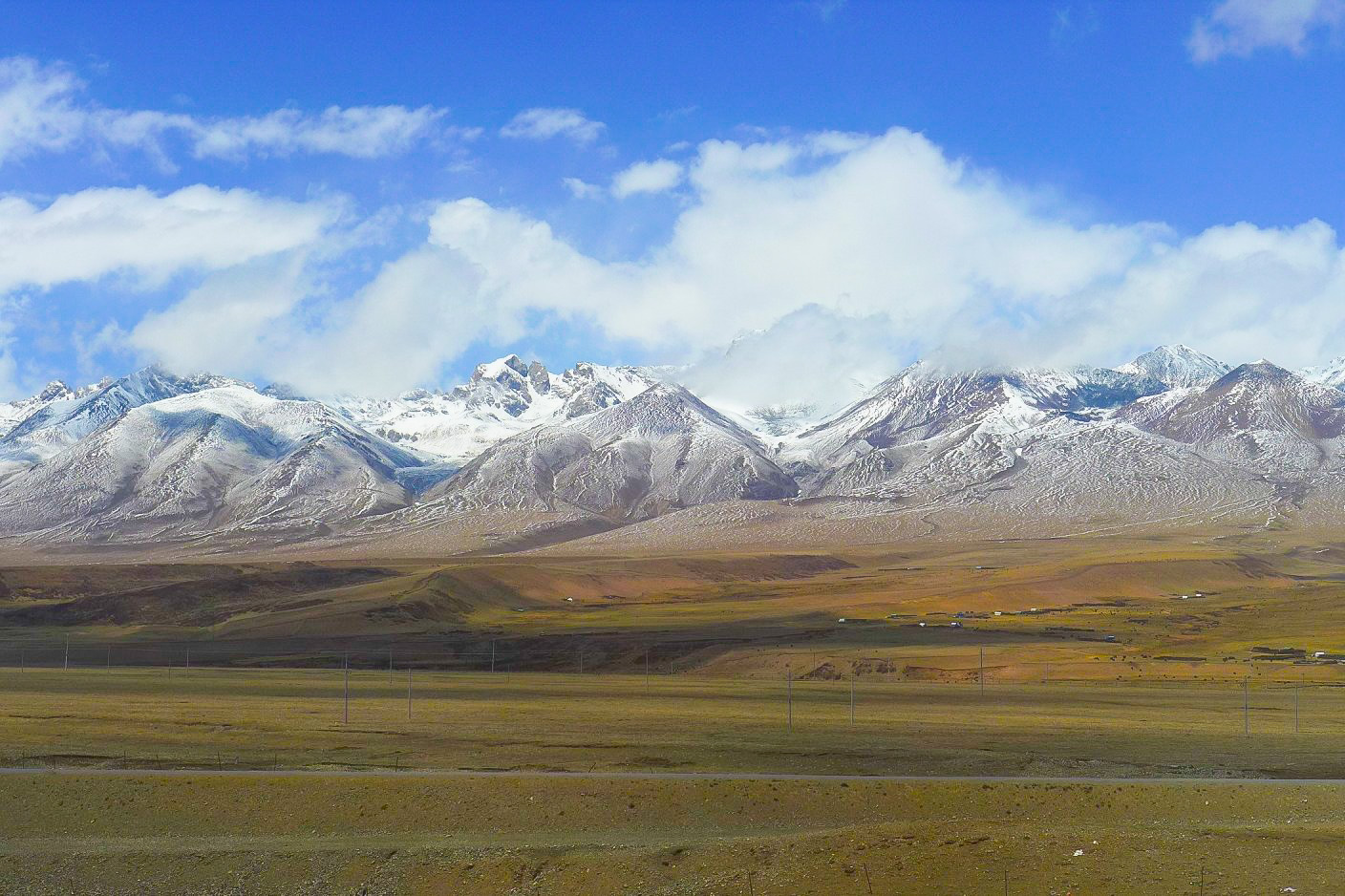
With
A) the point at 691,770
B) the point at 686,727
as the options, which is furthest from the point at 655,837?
the point at 686,727

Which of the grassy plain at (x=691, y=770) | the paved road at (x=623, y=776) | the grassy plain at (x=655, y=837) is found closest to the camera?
the grassy plain at (x=655, y=837)

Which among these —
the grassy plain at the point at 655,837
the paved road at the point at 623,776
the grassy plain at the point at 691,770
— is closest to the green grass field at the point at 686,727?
the grassy plain at the point at 691,770

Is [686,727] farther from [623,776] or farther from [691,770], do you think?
[623,776]

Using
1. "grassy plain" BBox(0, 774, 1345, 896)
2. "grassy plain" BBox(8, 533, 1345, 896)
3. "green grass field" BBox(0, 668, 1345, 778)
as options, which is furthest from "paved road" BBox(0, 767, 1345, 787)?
"green grass field" BBox(0, 668, 1345, 778)

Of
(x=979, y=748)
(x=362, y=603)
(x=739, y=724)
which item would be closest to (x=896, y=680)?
(x=739, y=724)

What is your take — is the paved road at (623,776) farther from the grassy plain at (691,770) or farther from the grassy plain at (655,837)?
the grassy plain at (655,837)

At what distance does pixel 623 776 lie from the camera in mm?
54094

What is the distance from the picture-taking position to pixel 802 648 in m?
135

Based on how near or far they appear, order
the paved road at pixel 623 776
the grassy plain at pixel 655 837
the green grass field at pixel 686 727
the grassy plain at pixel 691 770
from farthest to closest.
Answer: the green grass field at pixel 686 727, the paved road at pixel 623 776, the grassy plain at pixel 691 770, the grassy plain at pixel 655 837

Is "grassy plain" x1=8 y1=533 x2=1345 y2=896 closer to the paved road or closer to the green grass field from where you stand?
the green grass field

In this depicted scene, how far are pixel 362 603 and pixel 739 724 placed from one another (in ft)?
391

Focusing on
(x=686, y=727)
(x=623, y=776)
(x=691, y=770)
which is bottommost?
(x=686, y=727)

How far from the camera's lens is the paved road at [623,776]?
53062mm

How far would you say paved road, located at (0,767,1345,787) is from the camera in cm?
5306
